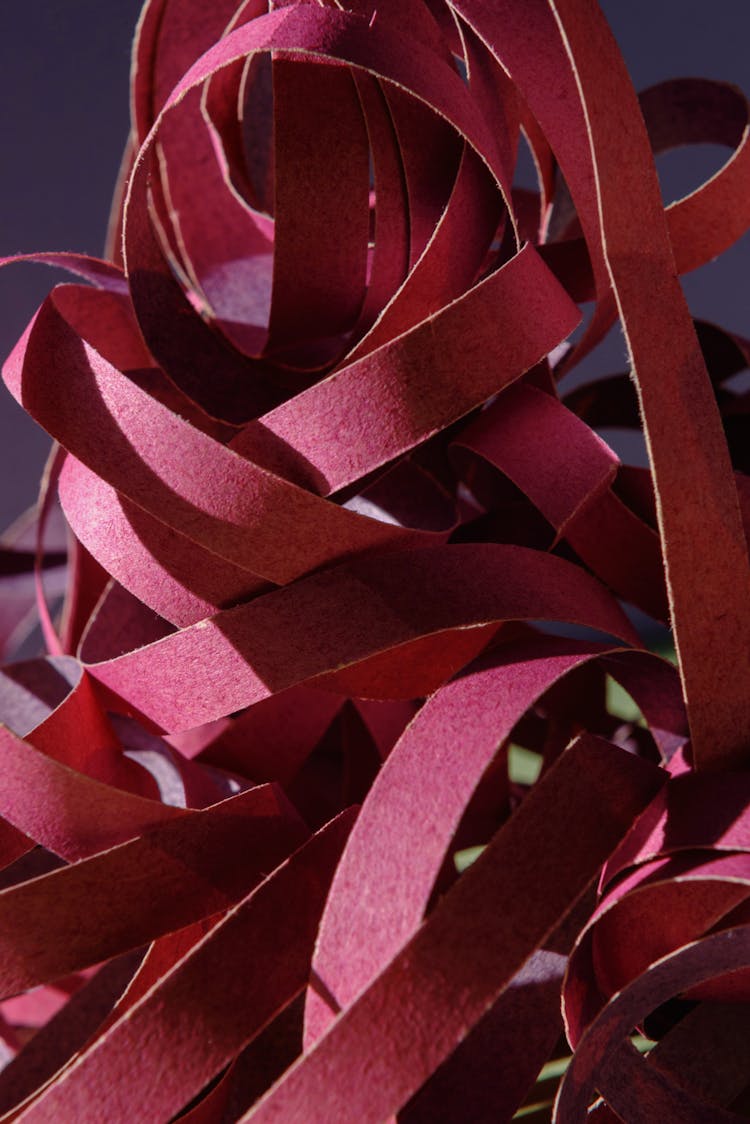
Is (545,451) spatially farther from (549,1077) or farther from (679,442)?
(549,1077)

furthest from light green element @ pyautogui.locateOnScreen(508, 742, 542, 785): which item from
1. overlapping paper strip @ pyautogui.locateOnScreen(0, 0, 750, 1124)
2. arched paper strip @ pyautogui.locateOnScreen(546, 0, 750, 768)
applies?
arched paper strip @ pyautogui.locateOnScreen(546, 0, 750, 768)

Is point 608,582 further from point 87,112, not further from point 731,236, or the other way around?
point 87,112

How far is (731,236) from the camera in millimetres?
420

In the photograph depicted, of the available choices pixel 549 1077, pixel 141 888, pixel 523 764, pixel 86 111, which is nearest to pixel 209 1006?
pixel 141 888

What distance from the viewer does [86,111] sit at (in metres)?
0.67

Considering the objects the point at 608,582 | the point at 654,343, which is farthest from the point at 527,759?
the point at 654,343

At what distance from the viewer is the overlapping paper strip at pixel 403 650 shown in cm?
30

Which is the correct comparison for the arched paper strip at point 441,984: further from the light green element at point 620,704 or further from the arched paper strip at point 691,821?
the light green element at point 620,704

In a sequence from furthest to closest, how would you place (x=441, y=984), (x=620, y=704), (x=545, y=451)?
(x=620, y=704) < (x=545, y=451) < (x=441, y=984)

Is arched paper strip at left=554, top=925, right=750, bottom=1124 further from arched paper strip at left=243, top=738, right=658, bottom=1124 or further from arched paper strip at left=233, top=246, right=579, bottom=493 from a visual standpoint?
arched paper strip at left=233, top=246, right=579, bottom=493

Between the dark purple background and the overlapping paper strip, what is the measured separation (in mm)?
243

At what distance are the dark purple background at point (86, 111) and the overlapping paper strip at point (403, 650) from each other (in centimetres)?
24

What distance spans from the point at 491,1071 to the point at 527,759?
350 millimetres

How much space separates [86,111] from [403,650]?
17.9 inches
